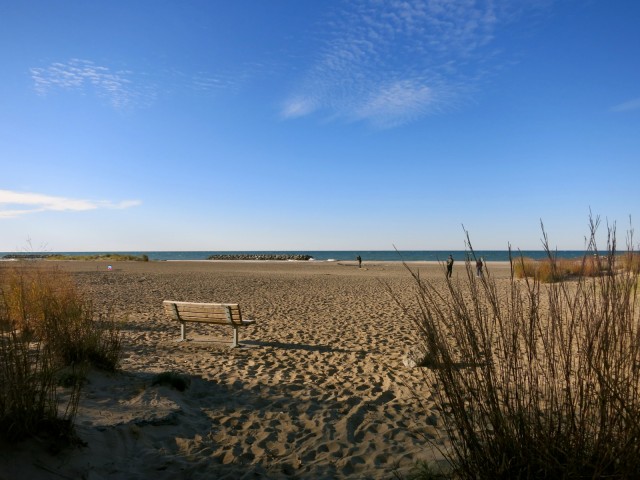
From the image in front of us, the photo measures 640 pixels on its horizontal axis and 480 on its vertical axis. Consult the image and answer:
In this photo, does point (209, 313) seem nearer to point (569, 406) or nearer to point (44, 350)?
point (44, 350)

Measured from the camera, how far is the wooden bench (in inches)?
302

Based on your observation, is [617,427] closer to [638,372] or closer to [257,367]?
[638,372]

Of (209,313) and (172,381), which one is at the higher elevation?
(209,313)

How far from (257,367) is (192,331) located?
3.37 m

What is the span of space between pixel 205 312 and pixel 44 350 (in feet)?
14.6

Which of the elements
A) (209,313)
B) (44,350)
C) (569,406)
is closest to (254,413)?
(44,350)

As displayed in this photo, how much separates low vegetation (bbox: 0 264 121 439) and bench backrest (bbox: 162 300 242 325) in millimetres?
1511

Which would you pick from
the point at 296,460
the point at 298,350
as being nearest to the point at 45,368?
the point at 296,460

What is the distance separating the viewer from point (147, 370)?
6.11m

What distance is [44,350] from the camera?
3457 millimetres

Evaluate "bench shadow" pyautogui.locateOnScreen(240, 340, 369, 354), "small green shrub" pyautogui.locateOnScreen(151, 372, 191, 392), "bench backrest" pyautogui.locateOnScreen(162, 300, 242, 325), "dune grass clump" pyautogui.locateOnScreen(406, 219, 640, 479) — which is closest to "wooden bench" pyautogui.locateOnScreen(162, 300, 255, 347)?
"bench backrest" pyautogui.locateOnScreen(162, 300, 242, 325)

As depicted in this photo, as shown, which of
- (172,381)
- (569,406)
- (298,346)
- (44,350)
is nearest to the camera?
(569,406)

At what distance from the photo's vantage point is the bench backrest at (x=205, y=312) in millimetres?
7668

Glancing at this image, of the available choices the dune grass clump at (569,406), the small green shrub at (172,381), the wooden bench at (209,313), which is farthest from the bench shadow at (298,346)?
the dune grass clump at (569,406)
